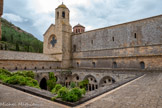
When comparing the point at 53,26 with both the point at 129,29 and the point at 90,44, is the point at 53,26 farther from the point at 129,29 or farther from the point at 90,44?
the point at 129,29

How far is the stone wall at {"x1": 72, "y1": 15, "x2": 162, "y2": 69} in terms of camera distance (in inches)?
738

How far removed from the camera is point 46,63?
82.7ft

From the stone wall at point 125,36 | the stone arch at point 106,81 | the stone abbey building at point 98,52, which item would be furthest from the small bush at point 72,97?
the stone wall at point 125,36

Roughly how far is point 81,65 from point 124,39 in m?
11.3

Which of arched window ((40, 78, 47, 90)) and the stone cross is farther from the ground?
the stone cross

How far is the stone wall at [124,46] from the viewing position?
18.8 meters

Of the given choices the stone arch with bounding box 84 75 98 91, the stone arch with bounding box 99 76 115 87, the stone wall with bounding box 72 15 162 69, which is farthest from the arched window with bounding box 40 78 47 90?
the stone arch with bounding box 99 76 115 87

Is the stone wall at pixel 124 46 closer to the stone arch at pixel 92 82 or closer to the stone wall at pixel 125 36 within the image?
the stone wall at pixel 125 36

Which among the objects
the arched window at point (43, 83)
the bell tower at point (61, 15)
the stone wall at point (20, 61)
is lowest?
the arched window at point (43, 83)

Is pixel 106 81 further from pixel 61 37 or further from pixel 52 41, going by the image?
pixel 52 41

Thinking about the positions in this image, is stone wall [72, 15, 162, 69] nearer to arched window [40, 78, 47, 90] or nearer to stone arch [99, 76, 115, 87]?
stone arch [99, 76, 115, 87]

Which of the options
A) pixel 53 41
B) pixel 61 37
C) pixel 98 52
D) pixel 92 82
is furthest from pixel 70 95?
pixel 53 41

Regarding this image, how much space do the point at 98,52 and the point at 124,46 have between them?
5.55 metres

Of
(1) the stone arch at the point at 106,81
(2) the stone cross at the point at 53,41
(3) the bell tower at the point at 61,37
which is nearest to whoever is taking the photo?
(1) the stone arch at the point at 106,81
